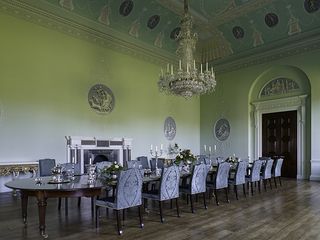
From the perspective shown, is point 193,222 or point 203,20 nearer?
point 193,222

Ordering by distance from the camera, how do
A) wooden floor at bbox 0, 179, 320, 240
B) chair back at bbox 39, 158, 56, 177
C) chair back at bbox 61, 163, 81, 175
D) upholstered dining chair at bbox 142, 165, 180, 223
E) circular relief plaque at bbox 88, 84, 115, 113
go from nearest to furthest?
1. wooden floor at bbox 0, 179, 320, 240
2. upholstered dining chair at bbox 142, 165, 180, 223
3. chair back at bbox 61, 163, 81, 175
4. chair back at bbox 39, 158, 56, 177
5. circular relief plaque at bbox 88, 84, 115, 113

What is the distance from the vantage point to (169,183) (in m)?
4.59

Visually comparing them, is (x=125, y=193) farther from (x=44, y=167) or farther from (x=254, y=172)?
(x=254, y=172)

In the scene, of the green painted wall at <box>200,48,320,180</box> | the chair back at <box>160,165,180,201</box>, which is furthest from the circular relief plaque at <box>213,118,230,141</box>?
the chair back at <box>160,165,180,201</box>

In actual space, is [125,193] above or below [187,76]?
below

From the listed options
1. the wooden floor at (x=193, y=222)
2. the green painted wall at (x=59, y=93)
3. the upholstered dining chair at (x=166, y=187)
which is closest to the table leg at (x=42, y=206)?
the wooden floor at (x=193, y=222)

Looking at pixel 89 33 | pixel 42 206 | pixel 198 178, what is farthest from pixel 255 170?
pixel 89 33

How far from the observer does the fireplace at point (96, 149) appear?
26.5 ft

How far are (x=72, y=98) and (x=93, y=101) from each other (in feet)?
2.33

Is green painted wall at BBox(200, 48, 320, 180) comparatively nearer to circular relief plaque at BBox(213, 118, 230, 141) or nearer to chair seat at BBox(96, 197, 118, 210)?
circular relief plaque at BBox(213, 118, 230, 141)

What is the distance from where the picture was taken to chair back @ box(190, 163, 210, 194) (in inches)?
201

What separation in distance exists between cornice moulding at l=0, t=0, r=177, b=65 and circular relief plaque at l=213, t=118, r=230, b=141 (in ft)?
10.9

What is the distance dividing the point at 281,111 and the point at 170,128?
14.0 feet

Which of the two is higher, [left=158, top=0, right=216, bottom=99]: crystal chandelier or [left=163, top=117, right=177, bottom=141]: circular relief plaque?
[left=158, top=0, right=216, bottom=99]: crystal chandelier
